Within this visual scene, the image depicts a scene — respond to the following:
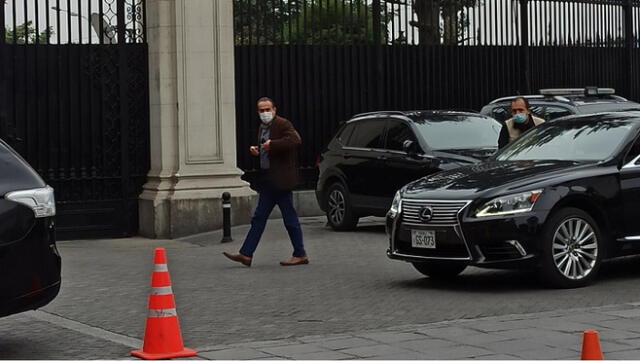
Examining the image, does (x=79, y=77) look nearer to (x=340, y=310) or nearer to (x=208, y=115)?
(x=208, y=115)

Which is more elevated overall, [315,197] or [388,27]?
[388,27]

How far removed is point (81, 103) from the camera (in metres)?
17.6

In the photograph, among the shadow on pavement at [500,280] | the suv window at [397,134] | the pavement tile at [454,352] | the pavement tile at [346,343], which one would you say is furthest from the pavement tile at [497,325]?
the suv window at [397,134]

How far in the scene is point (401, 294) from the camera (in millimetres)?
10891

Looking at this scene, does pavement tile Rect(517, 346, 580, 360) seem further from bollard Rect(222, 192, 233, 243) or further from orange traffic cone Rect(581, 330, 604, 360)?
bollard Rect(222, 192, 233, 243)

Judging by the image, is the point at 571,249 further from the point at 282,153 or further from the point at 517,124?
the point at 517,124

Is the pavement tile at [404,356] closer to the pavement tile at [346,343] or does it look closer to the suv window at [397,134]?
the pavement tile at [346,343]

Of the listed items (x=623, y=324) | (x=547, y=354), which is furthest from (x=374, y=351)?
(x=623, y=324)

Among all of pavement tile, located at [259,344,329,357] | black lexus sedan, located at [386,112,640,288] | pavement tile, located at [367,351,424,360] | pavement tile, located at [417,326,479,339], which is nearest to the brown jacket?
black lexus sedan, located at [386,112,640,288]

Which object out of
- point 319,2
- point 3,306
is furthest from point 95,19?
point 3,306

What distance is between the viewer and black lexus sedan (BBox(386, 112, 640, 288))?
10.5 metres

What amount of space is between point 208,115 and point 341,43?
3263mm

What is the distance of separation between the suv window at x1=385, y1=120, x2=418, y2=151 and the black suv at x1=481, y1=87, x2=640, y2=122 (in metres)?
2.91

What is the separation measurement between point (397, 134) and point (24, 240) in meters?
9.44
